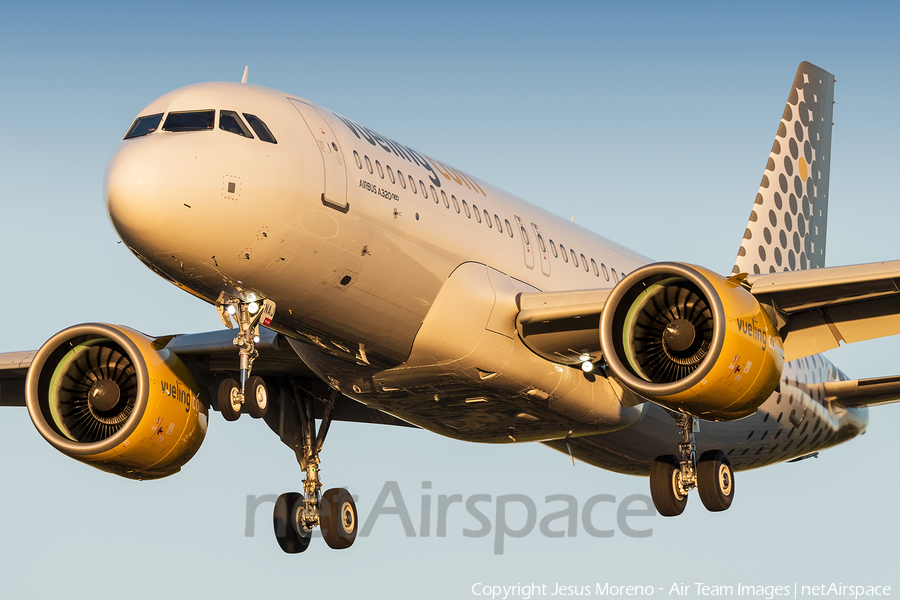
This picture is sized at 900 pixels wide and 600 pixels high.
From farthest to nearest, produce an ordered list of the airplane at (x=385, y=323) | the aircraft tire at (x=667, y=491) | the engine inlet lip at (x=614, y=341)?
the aircraft tire at (x=667, y=491), the engine inlet lip at (x=614, y=341), the airplane at (x=385, y=323)

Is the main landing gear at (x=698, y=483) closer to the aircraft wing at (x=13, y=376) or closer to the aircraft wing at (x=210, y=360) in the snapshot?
the aircraft wing at (x=210, y=360)

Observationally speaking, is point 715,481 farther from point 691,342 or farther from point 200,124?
point 200,124

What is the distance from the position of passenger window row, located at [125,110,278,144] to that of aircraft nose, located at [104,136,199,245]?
0.69 meters

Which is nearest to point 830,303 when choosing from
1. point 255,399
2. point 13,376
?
point 255,399

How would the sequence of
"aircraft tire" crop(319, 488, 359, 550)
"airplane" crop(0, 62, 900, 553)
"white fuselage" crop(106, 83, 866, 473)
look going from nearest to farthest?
"white fuselage" crop(106, 83, 866, 473) → "airplane" crop(0, 62, 900, 553) → "aircraft tire" crop(319, 488, 359, 550)

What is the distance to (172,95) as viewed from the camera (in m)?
17.9

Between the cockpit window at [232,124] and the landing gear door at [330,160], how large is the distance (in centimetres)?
126

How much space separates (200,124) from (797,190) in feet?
71.3

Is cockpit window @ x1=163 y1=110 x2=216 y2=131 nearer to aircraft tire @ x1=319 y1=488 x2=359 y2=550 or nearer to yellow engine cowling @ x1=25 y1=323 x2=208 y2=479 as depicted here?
yellow engine cowling @ x1=25 y1=323 x2=208 y2=479

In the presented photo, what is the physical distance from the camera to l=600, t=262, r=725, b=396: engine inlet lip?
17.9 m

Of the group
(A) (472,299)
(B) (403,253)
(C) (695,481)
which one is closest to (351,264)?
(B) (403,253)

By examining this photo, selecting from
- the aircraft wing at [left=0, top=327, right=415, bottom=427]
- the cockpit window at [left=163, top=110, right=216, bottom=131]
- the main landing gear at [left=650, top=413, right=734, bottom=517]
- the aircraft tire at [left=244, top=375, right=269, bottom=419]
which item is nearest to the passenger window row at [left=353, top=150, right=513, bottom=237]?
the cockpit window at [left=163, top=110, right=216, bottom=131]

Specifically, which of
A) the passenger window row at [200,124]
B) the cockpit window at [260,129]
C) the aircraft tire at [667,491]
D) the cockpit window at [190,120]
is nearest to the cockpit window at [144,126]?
the passenger window row at [200,124]

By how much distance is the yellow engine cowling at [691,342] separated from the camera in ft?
59.0
